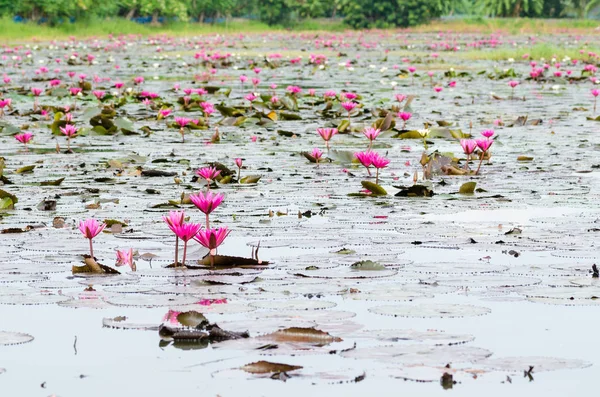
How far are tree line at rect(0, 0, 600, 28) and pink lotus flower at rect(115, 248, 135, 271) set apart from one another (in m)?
35.6

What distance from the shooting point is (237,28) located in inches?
2008

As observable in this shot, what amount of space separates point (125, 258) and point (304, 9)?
5307cm

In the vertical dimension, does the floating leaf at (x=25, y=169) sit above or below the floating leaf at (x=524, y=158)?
below

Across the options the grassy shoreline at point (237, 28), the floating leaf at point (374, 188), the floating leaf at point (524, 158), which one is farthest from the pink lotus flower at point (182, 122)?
the grassy shoreline at point (237, 28)

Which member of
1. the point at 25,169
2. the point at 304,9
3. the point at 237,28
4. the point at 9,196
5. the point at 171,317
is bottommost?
the point at 237,28

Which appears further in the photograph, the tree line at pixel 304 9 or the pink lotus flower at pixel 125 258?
the tree line at pixel 304 9

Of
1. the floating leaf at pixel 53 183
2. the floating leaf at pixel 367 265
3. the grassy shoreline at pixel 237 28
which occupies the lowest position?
the grassy shoreline at pixel 237 28

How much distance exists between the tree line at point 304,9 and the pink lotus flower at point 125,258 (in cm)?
3564

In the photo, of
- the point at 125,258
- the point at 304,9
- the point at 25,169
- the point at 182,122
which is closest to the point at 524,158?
the point at 182,122

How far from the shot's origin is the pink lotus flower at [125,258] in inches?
141

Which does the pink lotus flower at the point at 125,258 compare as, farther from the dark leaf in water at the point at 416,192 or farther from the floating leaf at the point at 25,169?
the floating leaf at the point at 25,169

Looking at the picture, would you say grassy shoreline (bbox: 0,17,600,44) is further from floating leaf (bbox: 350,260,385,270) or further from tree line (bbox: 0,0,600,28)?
floating leaf (bbox: 350,260,385,270)

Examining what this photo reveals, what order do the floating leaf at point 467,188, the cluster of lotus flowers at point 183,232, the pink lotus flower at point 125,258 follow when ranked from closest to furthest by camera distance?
the cluster of lotus flowers at point 183,232, the pink lotus flower at point 125,258, the floating leaf at point 467,188

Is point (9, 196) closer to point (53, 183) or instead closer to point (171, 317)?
point (53, 183)
